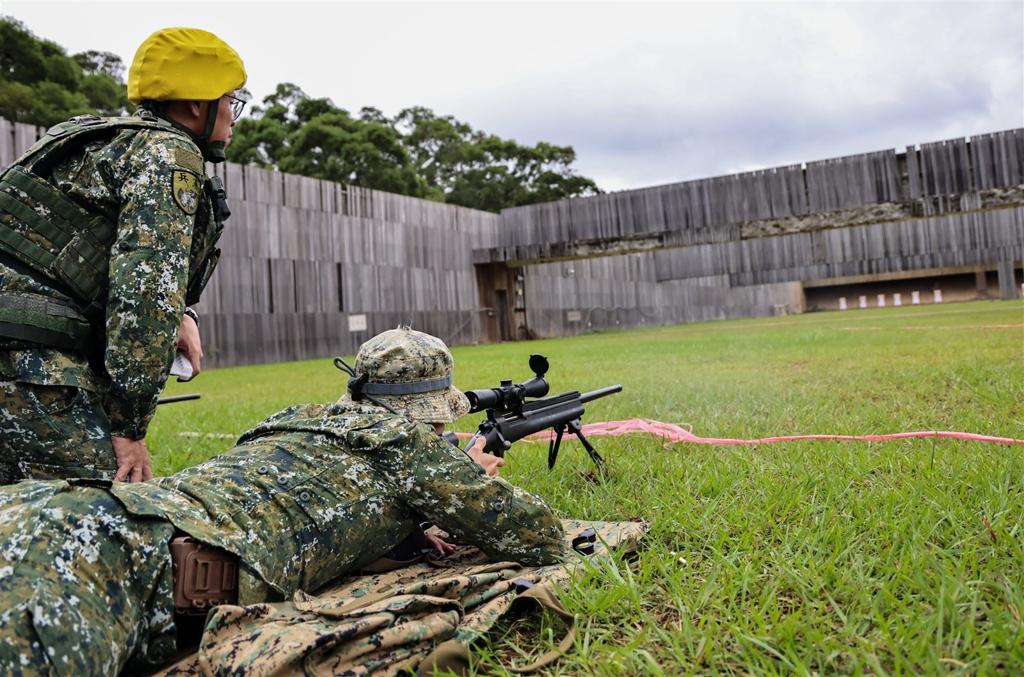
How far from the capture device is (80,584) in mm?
1490

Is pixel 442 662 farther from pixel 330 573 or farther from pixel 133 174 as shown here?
pixel 133 174

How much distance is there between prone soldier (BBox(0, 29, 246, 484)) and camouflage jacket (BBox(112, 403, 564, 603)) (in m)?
0.37

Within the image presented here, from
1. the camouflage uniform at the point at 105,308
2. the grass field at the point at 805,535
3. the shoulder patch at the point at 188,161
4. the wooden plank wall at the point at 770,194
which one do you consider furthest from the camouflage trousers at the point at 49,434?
the wooden plank wall at the point at 770,194

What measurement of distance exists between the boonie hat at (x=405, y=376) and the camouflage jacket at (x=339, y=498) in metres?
0.12

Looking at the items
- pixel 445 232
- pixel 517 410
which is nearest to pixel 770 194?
pixel 445 232

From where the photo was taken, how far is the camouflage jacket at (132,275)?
2.09 metres

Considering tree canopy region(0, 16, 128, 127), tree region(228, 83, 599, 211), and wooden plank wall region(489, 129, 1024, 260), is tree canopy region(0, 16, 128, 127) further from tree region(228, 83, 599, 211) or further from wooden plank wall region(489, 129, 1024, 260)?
wooden plank wall region(489, 129, 1024, 260)

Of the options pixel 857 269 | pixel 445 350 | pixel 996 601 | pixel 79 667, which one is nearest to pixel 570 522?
pixel 445 350

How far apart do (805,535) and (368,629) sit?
153 centimetres

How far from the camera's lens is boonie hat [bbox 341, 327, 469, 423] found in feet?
7.88

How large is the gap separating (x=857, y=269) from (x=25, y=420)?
40.0 m

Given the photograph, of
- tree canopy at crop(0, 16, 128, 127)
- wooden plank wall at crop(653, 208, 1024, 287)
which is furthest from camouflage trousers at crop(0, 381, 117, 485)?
wooden plank wall at crop(653, 208, 1024, 287)

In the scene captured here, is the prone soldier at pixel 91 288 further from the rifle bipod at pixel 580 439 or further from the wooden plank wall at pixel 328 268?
the wooden plank wall at pixel 328 268

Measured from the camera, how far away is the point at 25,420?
209 centimetres
